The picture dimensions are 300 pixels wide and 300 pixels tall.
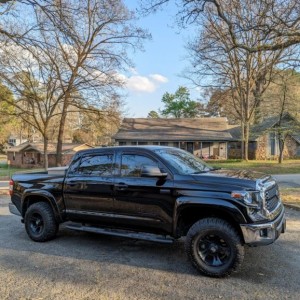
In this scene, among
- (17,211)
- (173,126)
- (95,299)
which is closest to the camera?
(95,299)

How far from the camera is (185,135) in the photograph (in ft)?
141

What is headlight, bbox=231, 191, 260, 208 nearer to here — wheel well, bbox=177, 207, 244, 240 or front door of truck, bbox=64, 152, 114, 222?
wheel well, bbox=177, 207, 244, 240

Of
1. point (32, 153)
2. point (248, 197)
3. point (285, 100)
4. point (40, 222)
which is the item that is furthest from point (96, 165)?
point (32, 153)

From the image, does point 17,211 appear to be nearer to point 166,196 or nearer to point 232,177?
point 166,196

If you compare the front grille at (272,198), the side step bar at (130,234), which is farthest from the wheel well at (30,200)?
the front grille at (272,198)

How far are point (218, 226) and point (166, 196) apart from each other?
91 centimetres

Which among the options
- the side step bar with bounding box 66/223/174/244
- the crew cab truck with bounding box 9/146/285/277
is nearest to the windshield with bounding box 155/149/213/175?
the crew cab truck with bounding box 9/146/285/277

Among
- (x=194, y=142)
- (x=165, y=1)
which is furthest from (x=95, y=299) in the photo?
(x=194, y=142)

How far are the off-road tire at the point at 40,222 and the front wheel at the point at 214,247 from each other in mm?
2967

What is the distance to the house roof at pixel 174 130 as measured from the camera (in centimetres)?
4238

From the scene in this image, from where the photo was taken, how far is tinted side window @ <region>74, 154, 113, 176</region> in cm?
607

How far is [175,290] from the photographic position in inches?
171

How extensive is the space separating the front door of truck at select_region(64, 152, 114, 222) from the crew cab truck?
17 millimetres

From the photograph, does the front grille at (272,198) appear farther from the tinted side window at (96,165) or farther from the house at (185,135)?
the house at (185,135)
